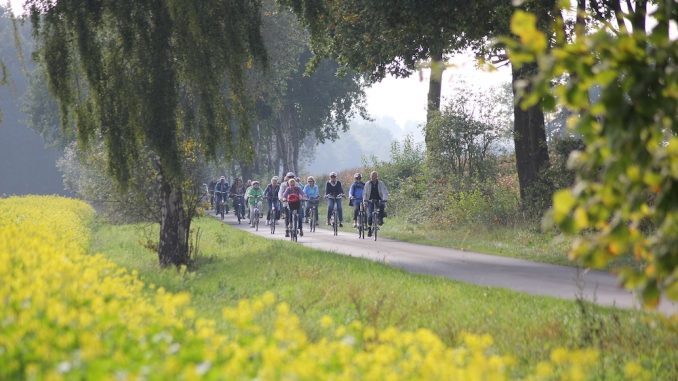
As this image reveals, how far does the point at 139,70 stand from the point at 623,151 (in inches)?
422

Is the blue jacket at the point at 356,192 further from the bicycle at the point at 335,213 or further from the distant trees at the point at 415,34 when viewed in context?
the distant trees at the point at 415,34

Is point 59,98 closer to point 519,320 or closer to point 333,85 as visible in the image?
point 519,320

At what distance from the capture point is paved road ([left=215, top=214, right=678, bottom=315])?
11.6 m

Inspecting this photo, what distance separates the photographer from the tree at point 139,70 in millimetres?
12961

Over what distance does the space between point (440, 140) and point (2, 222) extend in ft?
49.6

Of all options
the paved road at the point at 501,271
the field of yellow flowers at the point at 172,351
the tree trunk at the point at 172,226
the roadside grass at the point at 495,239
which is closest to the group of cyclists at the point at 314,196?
the roadside grass at the point at 495,239

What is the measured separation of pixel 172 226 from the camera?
15.8 m

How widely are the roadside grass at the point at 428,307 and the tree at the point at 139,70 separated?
2.11 meters

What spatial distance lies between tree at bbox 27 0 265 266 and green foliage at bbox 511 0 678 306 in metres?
9.89

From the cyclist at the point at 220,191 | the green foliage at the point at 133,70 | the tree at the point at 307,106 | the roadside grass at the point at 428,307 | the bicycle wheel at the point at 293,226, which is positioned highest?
the tree at the point at 307,106

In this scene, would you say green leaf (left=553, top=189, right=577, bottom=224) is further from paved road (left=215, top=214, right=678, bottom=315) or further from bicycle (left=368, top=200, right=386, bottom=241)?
bicycle (left=368, top=200, right=386, bottom=241)

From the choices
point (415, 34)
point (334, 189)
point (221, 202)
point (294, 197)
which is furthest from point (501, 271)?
point (221, 202)

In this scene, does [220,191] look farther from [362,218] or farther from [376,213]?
[376,213]

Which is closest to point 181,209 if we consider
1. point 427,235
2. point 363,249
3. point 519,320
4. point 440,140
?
point 363,249
